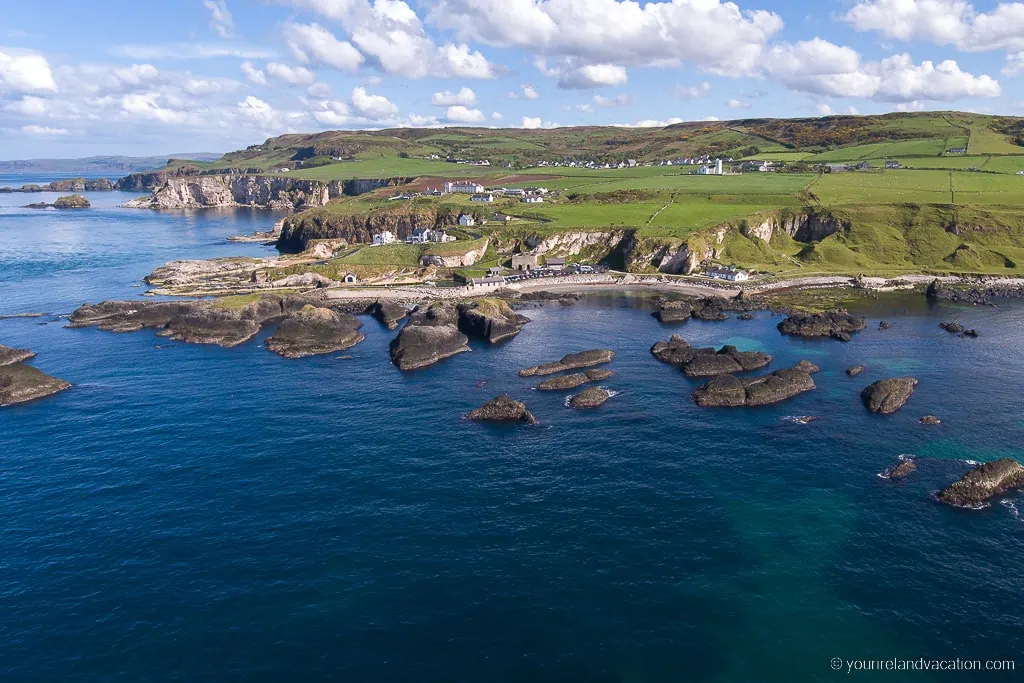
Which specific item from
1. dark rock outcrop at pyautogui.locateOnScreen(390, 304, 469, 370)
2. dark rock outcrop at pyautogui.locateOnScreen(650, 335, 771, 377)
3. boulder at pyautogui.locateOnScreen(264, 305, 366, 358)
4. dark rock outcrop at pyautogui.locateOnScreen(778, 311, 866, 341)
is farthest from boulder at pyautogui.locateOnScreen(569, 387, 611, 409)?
dark rock outcrop at pyautogui.locateOnScreen(778, 311, 866, 341)

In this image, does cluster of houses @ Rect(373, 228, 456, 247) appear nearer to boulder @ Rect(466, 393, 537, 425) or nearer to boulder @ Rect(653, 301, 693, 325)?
boulder @ Rect(653, 301, 693, 325)

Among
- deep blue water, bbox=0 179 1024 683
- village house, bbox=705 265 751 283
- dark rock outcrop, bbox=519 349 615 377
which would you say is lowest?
deep blue water, bbox=0 179 1024 683

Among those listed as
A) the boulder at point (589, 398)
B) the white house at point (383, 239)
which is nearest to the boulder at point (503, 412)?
the boulder at point (589, 398)

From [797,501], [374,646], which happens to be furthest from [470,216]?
[374,646]

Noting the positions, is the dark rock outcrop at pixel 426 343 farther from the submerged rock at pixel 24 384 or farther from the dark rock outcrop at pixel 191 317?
the submerged rock at pixel 24 384

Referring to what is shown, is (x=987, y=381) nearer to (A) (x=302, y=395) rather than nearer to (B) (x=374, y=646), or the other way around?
(B) (x=374, y=646)

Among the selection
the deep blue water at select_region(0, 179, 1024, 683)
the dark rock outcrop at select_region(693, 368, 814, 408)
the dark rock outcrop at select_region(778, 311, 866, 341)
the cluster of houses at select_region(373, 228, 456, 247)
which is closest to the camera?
the deep blue water at select_region(0, 179, 1024, 683)

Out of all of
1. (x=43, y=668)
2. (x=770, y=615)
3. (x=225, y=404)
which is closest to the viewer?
(x=43, y=668)
